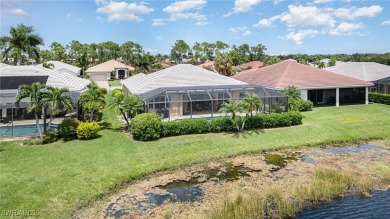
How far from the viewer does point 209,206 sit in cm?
1441

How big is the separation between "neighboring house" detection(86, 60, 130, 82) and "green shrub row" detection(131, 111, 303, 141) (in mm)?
54994

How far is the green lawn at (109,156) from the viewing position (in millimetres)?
14931

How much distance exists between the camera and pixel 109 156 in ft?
67.2

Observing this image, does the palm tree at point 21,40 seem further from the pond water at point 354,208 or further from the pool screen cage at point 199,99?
the pond water at point 354,208

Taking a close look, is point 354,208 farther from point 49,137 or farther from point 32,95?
point 32,95

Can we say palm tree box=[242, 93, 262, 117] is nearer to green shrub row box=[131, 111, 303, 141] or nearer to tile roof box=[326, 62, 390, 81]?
green shrub row box=[131, 111, 303, 141]

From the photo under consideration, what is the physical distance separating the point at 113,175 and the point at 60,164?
369 cm

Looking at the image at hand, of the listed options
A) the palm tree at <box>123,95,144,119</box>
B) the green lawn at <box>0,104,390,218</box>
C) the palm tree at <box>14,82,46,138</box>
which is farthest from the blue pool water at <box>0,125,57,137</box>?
the palm tree at <box>123,95,144,119</box>

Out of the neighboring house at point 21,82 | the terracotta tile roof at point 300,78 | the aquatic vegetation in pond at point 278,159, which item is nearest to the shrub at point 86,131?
the neighboring house at point 21,82

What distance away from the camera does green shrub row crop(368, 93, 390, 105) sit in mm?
38688

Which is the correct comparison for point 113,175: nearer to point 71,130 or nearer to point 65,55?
point 71,130

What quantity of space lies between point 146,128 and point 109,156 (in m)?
4.26

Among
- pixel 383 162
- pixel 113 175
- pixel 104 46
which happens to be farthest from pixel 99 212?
pixel 104 46

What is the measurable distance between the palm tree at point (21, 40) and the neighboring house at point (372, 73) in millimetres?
49855
